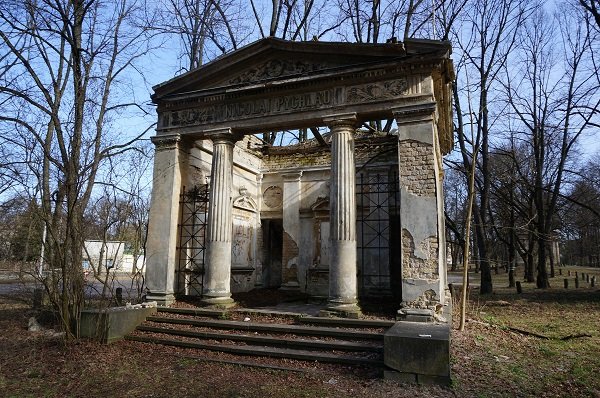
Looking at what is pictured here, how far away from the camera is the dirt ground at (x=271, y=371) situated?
5691 mm

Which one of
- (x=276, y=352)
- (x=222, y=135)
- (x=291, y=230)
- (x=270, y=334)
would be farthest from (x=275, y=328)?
(x=291, y=230)

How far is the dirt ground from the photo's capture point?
5.69 m

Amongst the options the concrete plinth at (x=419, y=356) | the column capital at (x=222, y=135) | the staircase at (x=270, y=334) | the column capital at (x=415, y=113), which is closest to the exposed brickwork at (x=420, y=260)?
the staircase at (x=270, y=334)

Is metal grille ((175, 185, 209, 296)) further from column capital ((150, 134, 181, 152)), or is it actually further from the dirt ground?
the dirt ground

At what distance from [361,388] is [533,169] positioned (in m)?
21.8

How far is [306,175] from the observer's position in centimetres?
1441

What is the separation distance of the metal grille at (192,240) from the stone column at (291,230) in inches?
133

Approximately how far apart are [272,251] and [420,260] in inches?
321

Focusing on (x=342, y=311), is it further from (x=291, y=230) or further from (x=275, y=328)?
(x=291, y=230)

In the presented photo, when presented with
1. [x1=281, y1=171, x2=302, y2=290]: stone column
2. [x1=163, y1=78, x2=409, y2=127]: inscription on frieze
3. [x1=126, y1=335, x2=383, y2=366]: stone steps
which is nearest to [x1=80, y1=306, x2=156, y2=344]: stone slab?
[x1=126, y1=335, x2=383, y2=366]: stone steps

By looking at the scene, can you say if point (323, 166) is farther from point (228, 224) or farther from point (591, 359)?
point (591, 359)

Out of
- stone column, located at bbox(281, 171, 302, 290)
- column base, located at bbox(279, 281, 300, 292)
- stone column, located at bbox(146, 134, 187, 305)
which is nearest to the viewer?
stone column, located at bbox(146, 134, 187, 305)

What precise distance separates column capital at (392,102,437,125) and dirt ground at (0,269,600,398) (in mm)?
4718

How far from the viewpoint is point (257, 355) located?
288 inches
